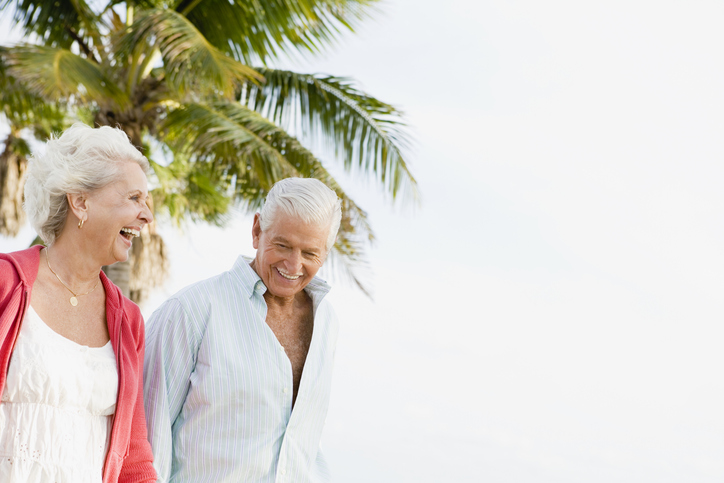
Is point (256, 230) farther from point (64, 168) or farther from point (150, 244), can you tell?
point (150, 244)

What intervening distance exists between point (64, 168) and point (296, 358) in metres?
1.06

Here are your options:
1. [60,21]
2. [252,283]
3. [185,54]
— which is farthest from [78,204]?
[60,21]

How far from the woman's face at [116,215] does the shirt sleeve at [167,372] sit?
1.21ft

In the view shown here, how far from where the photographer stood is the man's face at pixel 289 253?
2.68 metres

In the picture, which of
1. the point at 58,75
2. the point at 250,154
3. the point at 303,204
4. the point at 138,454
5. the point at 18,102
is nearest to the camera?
the point at 138,454

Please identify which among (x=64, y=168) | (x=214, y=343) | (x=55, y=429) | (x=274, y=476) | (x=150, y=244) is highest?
(x=64, y=168)

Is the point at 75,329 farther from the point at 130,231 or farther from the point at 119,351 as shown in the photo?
the point at 130,231

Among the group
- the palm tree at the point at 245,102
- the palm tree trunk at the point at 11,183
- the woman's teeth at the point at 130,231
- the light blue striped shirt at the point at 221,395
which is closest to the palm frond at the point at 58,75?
the palm tree at the point at 245,102

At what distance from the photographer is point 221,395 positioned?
256cm

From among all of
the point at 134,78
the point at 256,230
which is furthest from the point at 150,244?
the point at 256,230

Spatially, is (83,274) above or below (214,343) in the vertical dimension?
above

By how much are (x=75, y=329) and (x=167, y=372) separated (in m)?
0.40

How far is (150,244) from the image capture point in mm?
10562

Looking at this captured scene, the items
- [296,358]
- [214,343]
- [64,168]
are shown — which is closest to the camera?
[64,168]
